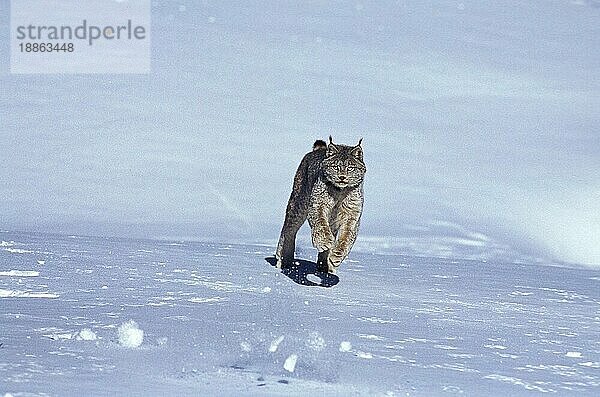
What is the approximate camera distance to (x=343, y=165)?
7.54 metres

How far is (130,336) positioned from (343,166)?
277 centimetres

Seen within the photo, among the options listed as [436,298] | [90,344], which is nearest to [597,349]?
[436,298]

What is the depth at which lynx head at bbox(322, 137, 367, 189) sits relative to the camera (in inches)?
297

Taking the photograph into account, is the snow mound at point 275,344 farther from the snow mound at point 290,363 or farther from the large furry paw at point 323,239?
the large furry paw at point 323,239

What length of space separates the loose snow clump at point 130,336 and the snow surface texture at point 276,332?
0.04ft

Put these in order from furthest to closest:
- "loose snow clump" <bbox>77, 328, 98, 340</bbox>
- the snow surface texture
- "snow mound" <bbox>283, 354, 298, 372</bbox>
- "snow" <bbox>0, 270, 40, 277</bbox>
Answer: "snow" <bbox>0, 270, 40, 277</bbox>
"loose snow clump" <bbox>77, 328, 98, 340</bbox>
"snow mound" <bbox>283, 354, 298, 372</bbox>
the snow surface texture

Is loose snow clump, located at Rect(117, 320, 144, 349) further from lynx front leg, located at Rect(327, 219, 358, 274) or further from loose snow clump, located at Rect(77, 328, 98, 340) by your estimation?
lynx front leg, located at Rect(327, 219, 358, 274)

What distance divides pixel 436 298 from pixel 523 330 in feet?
4.94

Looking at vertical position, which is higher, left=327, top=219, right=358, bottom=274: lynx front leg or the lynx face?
the lynx face

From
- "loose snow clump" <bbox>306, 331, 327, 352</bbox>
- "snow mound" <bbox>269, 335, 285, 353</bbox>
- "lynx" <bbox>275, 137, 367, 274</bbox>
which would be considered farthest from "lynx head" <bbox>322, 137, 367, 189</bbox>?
"snow mound" <bbox>269, 335, 285, 353</bbox>

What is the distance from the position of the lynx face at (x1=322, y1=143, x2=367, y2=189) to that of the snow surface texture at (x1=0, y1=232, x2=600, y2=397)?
1062 millimetres

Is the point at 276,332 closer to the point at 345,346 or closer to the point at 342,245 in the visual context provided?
the point at 345,346

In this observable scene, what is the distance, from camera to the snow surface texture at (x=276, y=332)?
15.4 ft

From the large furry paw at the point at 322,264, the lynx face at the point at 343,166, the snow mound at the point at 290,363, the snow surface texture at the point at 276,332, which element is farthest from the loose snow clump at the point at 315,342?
the large furry paw at the point at 322,264
